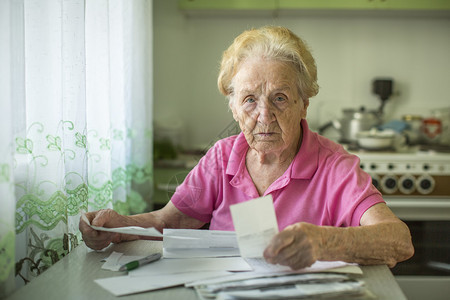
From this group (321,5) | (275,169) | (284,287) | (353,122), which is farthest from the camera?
(353,122)

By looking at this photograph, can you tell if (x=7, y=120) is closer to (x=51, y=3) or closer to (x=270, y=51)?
(x=51, y=3)

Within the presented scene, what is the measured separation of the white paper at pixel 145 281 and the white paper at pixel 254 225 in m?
0.09

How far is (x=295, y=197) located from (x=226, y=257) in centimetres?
31

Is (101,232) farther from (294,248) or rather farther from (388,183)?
(388,183)

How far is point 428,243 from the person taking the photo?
2582mm

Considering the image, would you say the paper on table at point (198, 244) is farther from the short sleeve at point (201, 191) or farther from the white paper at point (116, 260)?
the short sleeve at point (201, 191)

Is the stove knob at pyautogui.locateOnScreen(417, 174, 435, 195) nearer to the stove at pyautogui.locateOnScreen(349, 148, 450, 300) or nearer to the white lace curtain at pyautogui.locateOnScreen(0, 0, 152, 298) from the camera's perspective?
the stove at pyautogui.locateOnScreen(349, 148, 450, 300)

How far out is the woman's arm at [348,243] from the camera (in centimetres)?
91

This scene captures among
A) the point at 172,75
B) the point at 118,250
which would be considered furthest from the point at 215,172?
the point at 172,75

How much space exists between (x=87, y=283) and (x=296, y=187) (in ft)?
1.98

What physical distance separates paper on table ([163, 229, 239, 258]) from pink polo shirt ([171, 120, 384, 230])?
230 millimetres

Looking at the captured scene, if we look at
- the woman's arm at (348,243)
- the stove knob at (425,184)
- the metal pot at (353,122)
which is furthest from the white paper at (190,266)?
the metal pot at (353,122)

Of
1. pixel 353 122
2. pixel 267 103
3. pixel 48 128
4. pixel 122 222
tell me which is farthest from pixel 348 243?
pixel 353 122

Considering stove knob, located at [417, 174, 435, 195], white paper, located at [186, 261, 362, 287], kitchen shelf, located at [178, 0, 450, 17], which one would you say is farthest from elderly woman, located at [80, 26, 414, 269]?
kitchen shelf, located at [178, 0, 450, 17]
